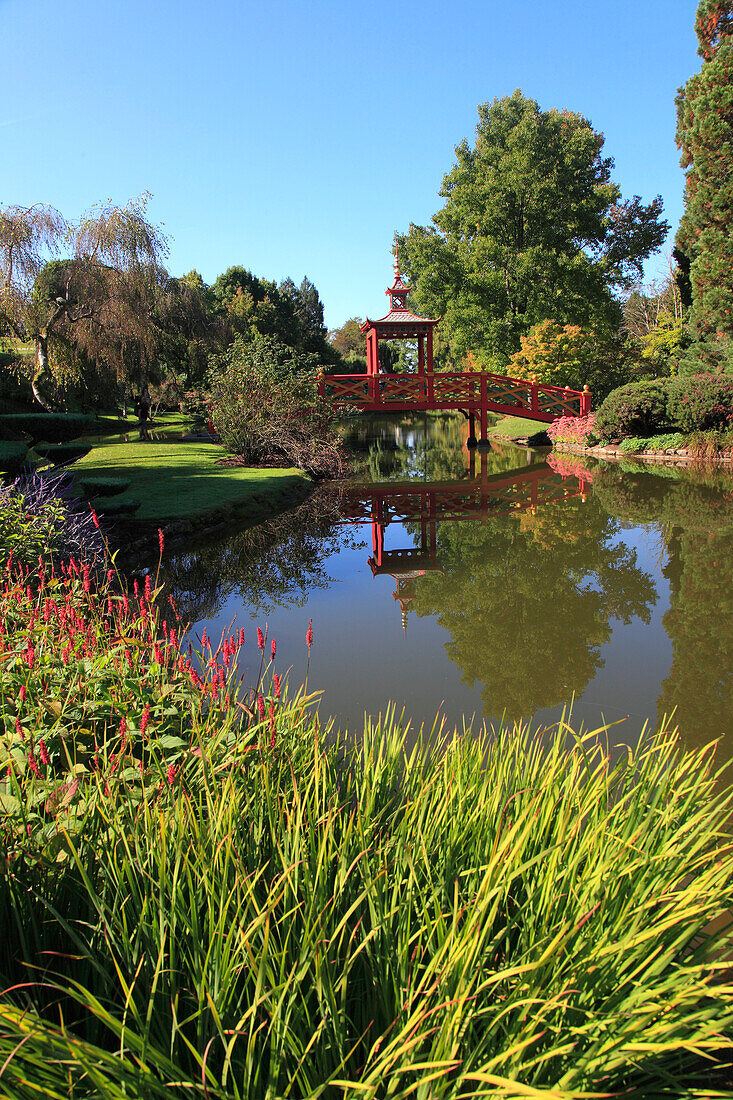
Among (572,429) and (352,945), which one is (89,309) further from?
(352,945)

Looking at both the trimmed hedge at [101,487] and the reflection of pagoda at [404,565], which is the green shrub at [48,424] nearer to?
the trimmed hedge at [101,487]

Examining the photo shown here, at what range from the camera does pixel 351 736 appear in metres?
4.05

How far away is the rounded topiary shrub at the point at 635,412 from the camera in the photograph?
19.5 meters

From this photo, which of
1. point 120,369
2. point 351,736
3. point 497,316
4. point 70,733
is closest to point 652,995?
point 70,733

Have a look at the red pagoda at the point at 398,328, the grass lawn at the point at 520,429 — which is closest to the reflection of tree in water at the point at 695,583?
the red pagoda at the point at 398,328

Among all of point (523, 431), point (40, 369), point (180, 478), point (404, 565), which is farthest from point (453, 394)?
point (404, 565)

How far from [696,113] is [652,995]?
23.9m

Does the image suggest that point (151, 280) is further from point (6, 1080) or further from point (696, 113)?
point (6, 1080)

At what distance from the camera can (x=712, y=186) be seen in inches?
755

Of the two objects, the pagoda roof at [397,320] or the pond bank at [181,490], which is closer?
the pond bank at [181,490]

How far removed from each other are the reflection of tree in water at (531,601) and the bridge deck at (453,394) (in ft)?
35.4

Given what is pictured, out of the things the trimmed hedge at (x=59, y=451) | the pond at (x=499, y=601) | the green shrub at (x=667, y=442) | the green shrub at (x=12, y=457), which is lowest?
the pond at (x=499, y=601)

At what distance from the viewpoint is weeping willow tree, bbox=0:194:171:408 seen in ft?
61.8

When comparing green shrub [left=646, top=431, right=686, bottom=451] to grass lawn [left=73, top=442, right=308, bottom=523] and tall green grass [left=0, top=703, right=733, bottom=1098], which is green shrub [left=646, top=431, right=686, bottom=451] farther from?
tall green grass [left=0, top=703, right=733, bottom=1098]
